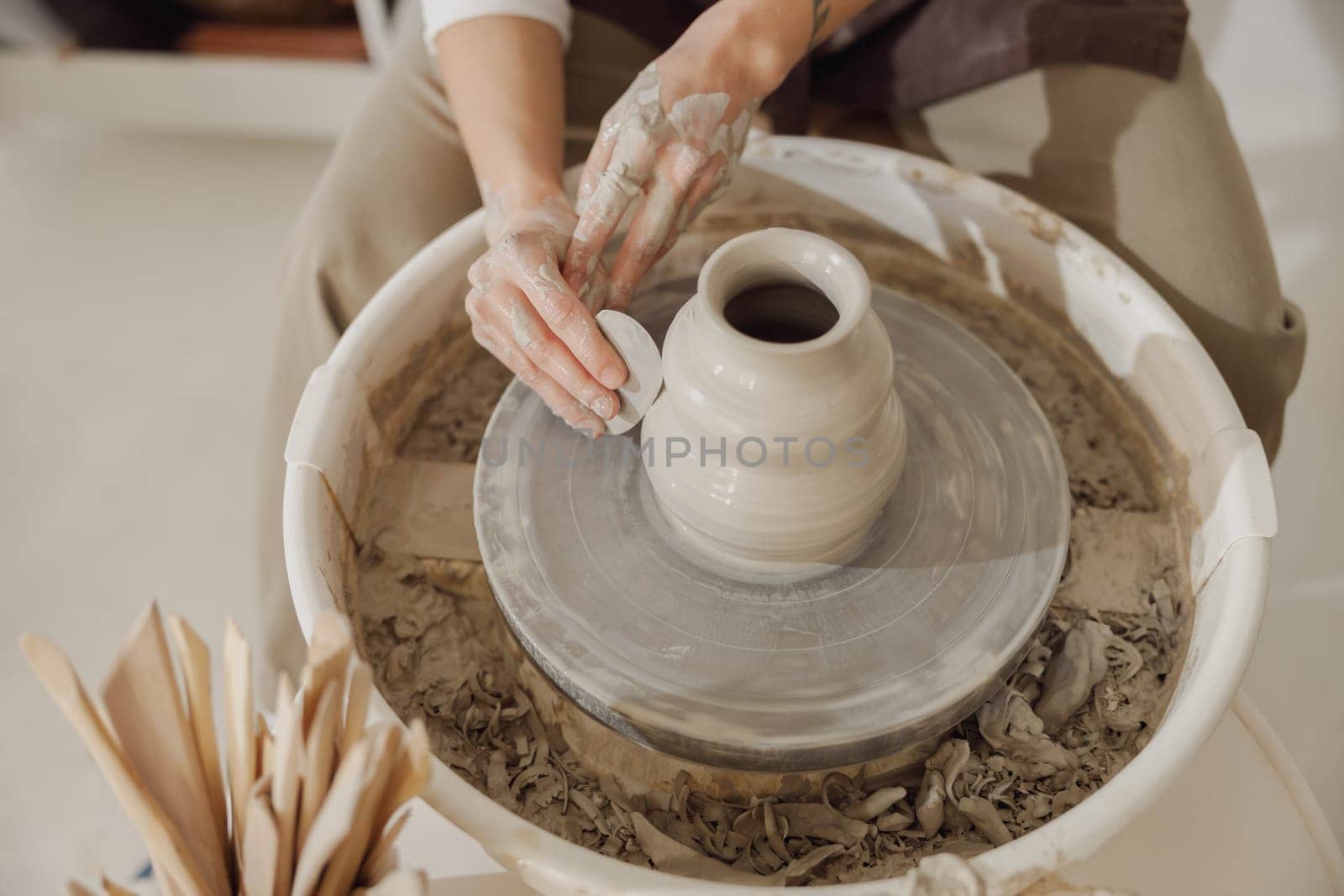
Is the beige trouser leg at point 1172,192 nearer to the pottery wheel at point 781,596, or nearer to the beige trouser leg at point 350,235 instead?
the pottery wheel at point 781,596

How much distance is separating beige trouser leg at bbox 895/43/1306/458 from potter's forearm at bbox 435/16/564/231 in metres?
0.78

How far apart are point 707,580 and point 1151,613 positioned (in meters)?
0.63

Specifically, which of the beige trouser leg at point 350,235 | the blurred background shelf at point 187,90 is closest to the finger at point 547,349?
the beige trouser leg at point 350,235

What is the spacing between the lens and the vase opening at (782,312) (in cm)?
116

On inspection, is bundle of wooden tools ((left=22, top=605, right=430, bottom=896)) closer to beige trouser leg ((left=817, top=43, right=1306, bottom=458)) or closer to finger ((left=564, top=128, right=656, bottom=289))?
finger ((left=564, top=128, right=656, bottom=289))

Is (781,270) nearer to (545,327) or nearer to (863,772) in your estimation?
(545,327)

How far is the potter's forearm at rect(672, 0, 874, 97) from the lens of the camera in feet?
4.45

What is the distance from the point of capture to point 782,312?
46.9 inches

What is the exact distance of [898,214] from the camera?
5.64 ft

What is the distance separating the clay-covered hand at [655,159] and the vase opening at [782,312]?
21cm

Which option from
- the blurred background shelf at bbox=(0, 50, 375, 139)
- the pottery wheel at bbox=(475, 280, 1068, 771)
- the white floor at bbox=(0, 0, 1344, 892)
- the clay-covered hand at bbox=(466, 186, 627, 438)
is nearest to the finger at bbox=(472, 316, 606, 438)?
the clay-covered hand at bbox=(466, 186, 627, 438)

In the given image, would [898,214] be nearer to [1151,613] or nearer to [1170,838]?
[1151,613]

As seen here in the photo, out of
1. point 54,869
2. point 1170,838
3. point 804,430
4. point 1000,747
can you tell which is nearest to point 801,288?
point 804,430

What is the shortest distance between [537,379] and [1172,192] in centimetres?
106
